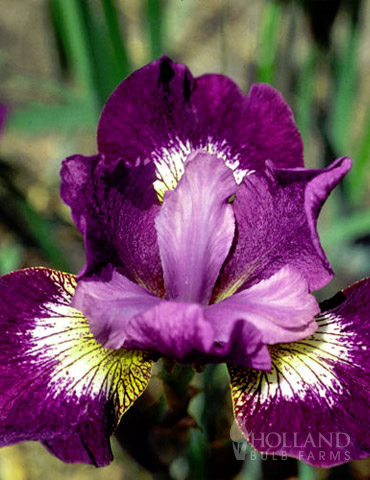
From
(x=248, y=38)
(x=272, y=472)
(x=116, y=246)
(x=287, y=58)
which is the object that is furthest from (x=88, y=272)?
(x=248, y=38)

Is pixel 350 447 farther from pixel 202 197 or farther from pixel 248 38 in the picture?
pixel 248 38

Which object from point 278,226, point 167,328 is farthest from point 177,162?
point 167,328

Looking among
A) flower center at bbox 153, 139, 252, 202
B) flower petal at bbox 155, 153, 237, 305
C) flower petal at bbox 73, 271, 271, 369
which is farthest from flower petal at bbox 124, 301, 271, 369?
flower center at bbox 153, 139, 252, 202

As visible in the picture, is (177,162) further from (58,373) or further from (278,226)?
(58,373)

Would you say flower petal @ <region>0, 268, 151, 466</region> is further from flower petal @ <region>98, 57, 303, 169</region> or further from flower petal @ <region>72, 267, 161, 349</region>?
flower petal @ <region>98, 57, 303, 169</region>

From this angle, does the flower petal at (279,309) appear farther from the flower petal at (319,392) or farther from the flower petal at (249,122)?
the flower petal at (249,122)

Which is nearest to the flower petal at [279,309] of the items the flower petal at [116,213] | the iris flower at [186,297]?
the iris flower at [186,297]
